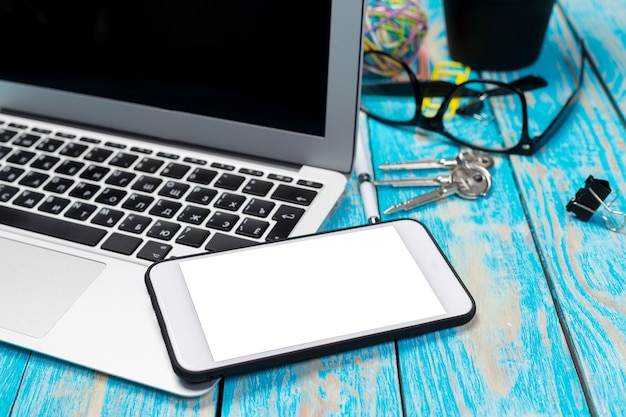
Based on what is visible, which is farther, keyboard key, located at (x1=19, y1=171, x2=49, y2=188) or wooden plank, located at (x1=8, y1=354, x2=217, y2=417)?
keyboard key, located at (x1=19, y1=171, x2=49, y2=188)

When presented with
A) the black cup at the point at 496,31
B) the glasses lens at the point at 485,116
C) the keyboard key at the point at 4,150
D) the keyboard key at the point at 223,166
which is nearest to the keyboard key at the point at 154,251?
the keyboard key at the point at 223,166

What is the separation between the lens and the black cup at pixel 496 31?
0.70 metres

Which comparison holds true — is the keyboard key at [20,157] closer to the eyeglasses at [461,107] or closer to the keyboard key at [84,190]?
the keyboard key at [84,190]

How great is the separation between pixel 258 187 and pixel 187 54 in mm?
131

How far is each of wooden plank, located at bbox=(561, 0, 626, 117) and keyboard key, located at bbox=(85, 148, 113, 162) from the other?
529 millimetres

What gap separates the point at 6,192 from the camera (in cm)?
53

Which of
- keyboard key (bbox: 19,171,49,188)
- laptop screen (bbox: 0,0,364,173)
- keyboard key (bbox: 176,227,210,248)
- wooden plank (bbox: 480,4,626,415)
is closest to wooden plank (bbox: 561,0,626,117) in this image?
wooden plank (bbox: 480,4,626,415)

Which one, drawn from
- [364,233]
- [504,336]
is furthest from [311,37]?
[504,336]

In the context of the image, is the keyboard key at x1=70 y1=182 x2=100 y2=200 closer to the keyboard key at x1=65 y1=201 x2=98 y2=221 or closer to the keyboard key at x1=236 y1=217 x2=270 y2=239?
the keyboard key at x1=65 y1=201 x2=98 y2=221

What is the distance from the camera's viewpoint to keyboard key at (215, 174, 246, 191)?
52cm

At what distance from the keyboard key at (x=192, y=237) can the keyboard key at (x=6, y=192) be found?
6.4 inches

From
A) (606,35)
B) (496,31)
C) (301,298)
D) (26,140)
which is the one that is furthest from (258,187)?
(606,35)

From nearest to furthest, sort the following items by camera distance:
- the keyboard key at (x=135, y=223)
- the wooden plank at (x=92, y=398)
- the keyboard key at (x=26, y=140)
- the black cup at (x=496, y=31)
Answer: the wooden plank at (x=92, y=398), the keyboard key at (x=135, y=223), the keyboard key at (x=26, y=140), the black cup at (x=496, y=31)

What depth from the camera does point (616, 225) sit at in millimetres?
524
